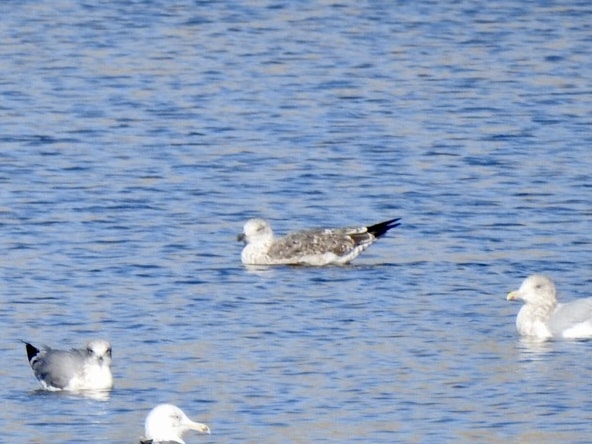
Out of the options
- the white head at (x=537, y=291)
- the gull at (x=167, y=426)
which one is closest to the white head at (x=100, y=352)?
the gull at (x=167, y=426)

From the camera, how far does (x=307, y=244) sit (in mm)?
16969

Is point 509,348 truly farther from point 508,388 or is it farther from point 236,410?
point 236,410

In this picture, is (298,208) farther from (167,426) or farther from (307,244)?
(167,426)

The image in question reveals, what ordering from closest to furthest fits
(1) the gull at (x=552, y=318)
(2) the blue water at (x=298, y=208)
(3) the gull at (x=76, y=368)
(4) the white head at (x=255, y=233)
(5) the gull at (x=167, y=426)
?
1. (5) the gull at (x=167, y=426)
2. (2) the blue water at (x=298, y=208)
3. (3) the gull at (x=76, y=368)
4. (1) the gull at (x=552, y=318)
5. (4) the white head at (x=255, y=233)

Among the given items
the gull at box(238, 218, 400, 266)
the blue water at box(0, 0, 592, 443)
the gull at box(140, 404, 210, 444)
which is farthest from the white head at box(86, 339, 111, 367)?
the gull at box(238, 218, 400, 266)

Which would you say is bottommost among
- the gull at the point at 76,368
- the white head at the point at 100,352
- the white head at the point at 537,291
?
the gull at the point at 76,368

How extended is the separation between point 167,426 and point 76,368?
77.4 inches

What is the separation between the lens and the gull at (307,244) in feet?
55.3

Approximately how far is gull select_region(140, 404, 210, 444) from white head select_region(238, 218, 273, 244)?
19.9 ft

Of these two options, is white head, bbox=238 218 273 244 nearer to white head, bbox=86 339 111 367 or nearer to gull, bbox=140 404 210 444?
white head, bbox=86 339 111 367

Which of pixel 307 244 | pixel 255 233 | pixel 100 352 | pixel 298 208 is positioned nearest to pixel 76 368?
pixel 100 352

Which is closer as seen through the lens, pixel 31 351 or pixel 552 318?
pixel 31 351

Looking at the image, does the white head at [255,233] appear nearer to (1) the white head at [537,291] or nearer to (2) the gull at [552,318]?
(1) the white head at [537,291]

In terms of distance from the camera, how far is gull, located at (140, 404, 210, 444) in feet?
35.1
